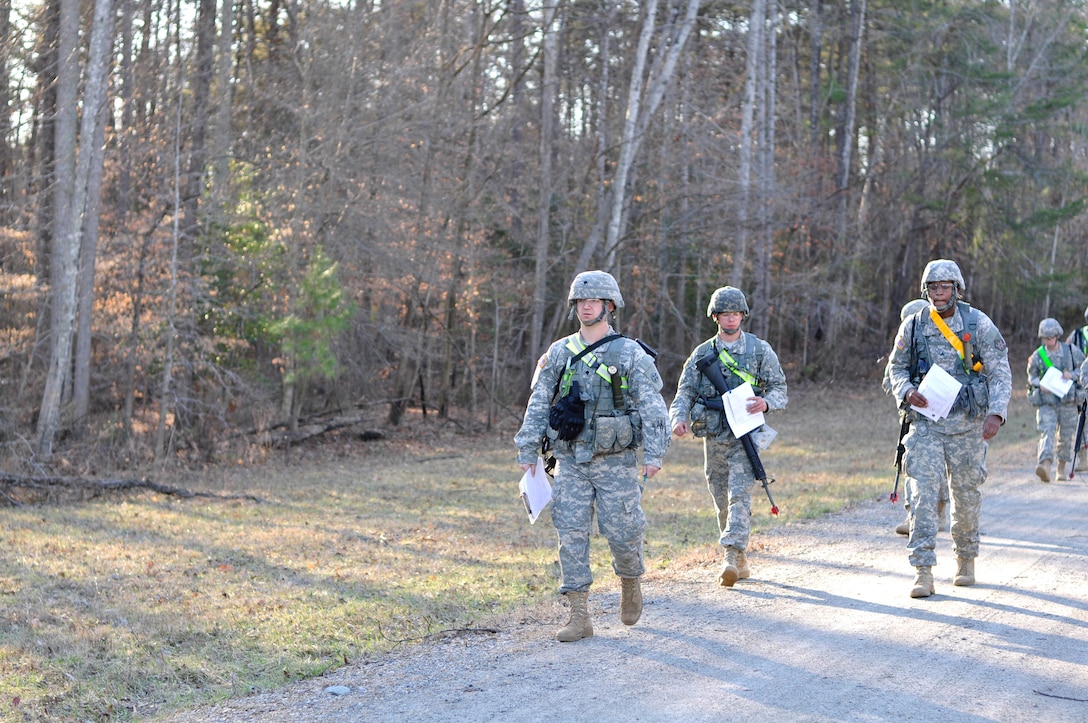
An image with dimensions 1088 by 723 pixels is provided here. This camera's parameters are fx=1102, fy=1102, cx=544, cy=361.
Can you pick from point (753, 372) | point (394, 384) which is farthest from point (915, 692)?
point (394, 384)

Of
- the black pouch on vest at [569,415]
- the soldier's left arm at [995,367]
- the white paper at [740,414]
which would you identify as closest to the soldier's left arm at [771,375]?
the white paper at [740,414]

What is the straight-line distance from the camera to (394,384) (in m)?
26.6

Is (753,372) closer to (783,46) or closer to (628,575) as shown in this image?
(628,575)

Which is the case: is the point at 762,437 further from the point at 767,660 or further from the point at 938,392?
the point at 767,660

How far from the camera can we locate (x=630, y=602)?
22.4 ft

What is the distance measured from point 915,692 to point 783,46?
3579cm

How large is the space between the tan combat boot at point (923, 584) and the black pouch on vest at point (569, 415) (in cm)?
292

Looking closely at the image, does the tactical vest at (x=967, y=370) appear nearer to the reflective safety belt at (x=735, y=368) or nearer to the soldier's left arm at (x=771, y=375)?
the soldier's left arm at (x=771, y=375)

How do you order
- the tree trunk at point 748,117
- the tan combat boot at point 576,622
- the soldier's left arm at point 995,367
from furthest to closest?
the tree trunk at point 748,117 < the soldier's left arm at point 995,367 < the tan combat boot at point 576,622

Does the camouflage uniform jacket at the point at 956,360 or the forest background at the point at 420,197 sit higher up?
the forest background at the point at 420,197

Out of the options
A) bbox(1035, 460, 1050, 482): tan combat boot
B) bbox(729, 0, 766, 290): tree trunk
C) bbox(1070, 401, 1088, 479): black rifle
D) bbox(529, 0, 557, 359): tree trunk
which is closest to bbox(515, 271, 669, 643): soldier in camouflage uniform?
bbox(1035, 460, 1050, 482): tan combat boot

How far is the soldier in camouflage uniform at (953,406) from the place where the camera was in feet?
25.5

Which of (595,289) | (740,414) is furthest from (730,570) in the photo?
(595,289)

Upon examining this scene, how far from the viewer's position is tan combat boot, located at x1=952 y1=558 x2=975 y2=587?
8116mm
